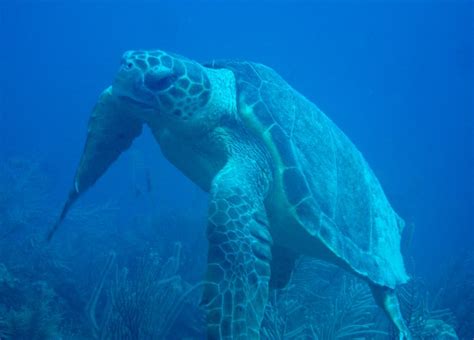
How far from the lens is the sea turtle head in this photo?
3062mm

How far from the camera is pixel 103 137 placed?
378 cm

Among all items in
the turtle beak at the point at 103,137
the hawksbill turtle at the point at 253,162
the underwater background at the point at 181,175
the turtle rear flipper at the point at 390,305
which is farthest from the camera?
the underwater background at the point at 181,175

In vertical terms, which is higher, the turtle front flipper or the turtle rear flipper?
the turtle front flipper

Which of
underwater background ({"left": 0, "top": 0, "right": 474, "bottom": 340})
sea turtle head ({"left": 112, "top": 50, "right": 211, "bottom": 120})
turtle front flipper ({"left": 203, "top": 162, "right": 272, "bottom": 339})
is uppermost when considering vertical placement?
sea turtle head ({"left": 112, "top": 50, "right": 211, "bottom": 120})

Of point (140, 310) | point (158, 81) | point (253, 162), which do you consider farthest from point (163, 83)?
point (140, 310)

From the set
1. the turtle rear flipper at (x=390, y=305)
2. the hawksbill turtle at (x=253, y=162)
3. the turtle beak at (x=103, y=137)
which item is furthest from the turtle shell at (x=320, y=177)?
the turtle beak at (x=103, y=137)

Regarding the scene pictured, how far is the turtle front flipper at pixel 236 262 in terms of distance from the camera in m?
2.14

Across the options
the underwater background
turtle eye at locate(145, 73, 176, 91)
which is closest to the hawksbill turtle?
turtle eye at locate(145, 73, 176, 91)

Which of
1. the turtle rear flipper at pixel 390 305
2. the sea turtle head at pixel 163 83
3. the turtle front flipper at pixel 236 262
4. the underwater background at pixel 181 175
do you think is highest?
the sea turtle head at pixel 163 83

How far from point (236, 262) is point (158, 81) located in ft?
5.50

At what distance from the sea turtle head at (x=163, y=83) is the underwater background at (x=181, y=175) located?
1744 millimetres

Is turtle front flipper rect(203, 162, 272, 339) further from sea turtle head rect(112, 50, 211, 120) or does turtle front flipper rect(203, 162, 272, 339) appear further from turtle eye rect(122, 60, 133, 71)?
turtle eye rect(122, 60, 133, 71)

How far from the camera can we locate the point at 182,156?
3619mm

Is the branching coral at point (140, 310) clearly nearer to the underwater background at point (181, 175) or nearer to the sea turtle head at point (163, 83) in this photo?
the underwater background at point (181, 175)
